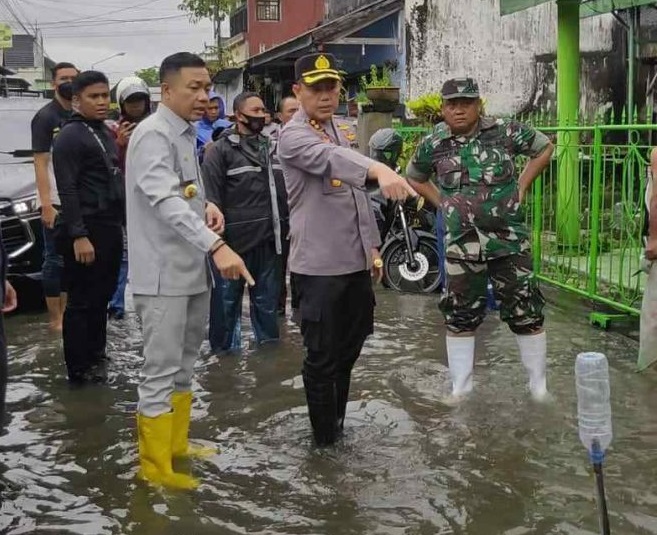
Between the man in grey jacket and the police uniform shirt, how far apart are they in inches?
18.6

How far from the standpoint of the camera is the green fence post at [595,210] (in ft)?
22.8

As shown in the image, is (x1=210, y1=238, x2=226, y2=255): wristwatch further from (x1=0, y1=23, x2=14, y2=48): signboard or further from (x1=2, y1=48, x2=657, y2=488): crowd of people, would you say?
(x1=0, y1=23, x2=14, y2=48): signboard

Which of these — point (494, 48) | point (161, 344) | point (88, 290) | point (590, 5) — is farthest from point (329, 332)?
point (494, 48)

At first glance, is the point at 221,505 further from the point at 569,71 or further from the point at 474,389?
the point at 569,71

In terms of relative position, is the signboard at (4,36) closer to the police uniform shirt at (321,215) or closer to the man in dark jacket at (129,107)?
the man in dark jacket at (129,107)

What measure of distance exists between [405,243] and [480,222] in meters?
3.93

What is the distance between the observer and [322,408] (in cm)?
451

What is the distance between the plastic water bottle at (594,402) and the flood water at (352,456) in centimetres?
100

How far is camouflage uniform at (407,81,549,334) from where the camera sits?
16.5ft

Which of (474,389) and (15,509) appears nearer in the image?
(15,509)

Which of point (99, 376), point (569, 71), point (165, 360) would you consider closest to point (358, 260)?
point (165, 360)

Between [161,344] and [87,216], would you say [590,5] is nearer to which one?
[87,216]

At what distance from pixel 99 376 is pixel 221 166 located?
67.0 inches

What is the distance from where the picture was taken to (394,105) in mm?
11758
